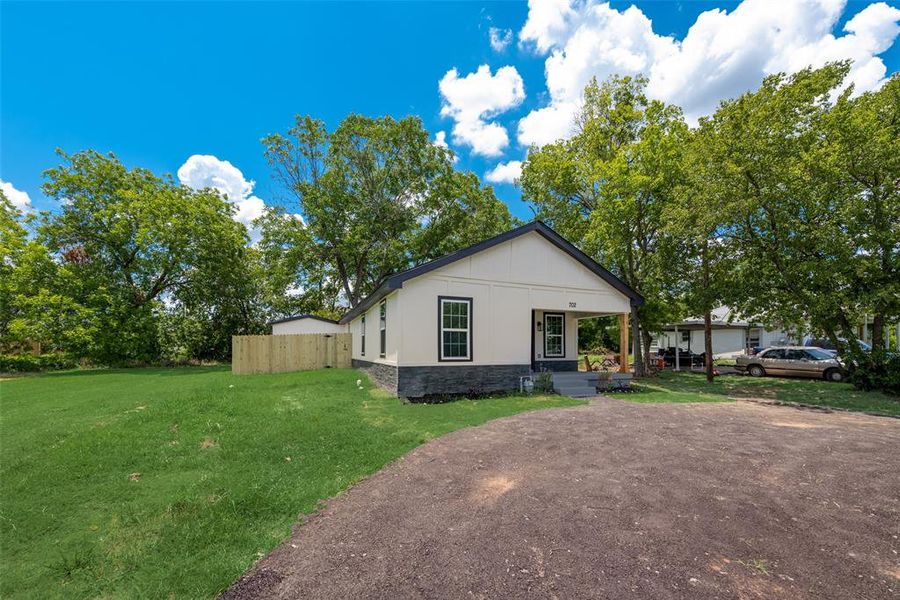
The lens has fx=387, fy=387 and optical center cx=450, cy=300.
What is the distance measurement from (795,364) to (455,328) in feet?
54.1

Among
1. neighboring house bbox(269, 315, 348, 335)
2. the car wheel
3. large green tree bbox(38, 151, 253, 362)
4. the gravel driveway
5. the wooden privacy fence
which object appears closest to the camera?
the gravel driveway

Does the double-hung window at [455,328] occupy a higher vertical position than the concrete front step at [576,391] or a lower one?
higher

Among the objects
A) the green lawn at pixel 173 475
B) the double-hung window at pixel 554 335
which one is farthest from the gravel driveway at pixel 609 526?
the double-hung window at pixel 554 335

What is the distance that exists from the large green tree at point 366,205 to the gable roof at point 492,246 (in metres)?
10.6

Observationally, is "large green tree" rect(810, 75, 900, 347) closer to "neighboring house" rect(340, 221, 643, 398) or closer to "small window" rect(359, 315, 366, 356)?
"neighboring house" rect(340, 221, 643, 398)

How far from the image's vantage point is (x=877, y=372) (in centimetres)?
1271

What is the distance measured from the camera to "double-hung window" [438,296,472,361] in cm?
1116

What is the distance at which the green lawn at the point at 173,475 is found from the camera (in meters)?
3.12

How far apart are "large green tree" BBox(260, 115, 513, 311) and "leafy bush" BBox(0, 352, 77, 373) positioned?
10553mm

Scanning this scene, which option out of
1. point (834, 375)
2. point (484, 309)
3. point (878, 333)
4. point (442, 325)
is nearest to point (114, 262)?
point (442, 325)

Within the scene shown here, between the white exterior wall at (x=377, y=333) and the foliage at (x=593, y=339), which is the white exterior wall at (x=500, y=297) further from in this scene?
the foliage at (x=593, y=339)

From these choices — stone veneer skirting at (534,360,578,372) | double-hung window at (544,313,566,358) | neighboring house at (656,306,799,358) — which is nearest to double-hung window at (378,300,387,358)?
stone veneer skirting at (534,360,578,372)

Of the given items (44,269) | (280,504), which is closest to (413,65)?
(280,504)

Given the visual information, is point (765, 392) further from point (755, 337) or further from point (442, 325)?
point (755, 337)
